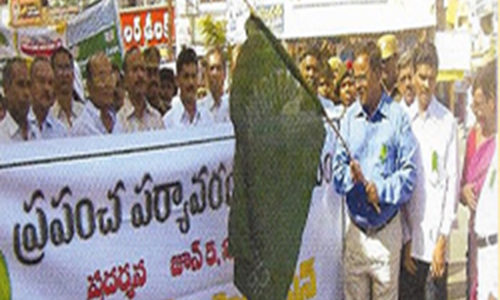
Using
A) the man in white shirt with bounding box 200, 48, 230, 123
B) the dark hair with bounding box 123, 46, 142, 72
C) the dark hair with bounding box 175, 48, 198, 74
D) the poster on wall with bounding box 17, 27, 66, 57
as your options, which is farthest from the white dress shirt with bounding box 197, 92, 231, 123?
the poster on wall with bounding box 17, 27, 66, 57

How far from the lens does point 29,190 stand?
2629 mm

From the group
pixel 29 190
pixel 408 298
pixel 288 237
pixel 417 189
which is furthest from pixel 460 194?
pixel 29 190

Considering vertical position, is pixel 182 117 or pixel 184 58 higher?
pixel 184 58

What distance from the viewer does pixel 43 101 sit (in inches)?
106

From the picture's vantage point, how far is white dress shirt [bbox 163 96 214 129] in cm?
291

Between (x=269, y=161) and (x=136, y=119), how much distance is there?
47 centimetres

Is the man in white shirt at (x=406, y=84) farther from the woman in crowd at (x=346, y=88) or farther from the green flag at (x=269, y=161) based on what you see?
the green flag at (x=269, y=161)

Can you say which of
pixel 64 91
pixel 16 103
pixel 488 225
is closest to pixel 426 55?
pixel 488 225

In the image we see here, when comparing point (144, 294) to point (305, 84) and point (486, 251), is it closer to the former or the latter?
point (305, 84)

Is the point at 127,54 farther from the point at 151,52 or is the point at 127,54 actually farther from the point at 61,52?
the point at 61,52

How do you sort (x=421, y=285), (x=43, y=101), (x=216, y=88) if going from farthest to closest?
(x=421, y=285), (x=216, y=88), (x=43, y=101)

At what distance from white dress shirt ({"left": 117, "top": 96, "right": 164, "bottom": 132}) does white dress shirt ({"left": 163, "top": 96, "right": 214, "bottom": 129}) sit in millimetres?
32

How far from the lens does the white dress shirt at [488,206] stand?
10.8ft

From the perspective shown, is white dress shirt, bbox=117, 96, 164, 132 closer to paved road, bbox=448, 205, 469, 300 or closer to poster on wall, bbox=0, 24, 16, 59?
poster on wall, bbox=0, 24, 16, 59
